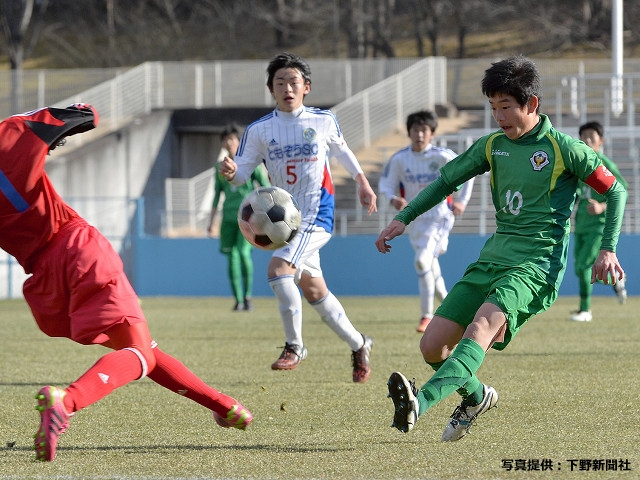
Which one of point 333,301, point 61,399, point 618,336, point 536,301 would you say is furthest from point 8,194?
point 618,336

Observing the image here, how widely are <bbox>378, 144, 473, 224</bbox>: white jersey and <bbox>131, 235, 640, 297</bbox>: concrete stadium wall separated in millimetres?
6860

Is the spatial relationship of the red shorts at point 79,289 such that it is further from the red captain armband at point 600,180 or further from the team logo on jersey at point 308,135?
the team logo on jersey at point 308,135

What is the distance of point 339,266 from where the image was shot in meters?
19.2

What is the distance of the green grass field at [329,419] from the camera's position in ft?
15.0

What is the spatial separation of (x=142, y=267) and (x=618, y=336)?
11495 mm

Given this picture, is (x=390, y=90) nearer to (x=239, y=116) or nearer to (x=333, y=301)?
(x=239, y=116)

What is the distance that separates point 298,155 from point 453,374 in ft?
10.1

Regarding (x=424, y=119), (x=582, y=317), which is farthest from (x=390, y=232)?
(x=582, y=317)

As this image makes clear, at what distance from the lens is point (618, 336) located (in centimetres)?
1035

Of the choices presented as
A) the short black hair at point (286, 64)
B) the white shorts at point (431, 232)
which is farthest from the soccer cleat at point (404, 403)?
the white shorts at point (431, 232)

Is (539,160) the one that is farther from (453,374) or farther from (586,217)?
(586,217)

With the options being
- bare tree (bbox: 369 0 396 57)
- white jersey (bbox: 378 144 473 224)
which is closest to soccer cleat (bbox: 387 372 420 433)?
white jersey (bbox: 378 144 473 224)

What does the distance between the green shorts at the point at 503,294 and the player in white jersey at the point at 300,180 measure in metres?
2.23

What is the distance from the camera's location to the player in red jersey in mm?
4586
